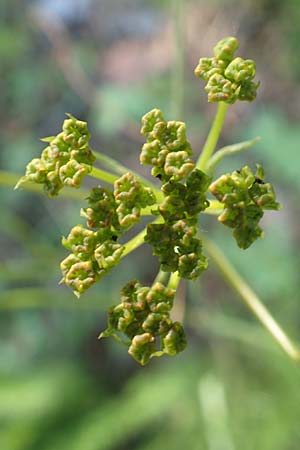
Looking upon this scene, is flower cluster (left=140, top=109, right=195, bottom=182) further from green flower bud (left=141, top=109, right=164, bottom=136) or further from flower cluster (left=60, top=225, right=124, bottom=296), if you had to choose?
flower cluster (left=60, top=225, right=124, bottom=296)

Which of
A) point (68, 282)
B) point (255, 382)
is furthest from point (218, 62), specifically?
point (255, 382)

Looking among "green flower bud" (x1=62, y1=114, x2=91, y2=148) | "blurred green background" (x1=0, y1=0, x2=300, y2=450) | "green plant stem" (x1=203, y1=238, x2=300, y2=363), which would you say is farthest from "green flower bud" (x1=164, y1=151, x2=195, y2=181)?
"blurred green background" (x1=0, y1=0, x2=300, y2=450)

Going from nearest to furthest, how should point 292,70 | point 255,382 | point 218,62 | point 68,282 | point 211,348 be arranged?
point 68,282
point 218,62
point 255,382
point 211,348
point 292,70

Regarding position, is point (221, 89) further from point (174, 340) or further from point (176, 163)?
point (174, 340)

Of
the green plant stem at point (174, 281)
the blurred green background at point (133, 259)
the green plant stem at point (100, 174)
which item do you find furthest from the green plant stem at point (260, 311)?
the blurred green background at point (133, 259)

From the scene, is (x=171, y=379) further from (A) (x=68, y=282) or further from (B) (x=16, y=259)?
(A) (x=68, y=282)

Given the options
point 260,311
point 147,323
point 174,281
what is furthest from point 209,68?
point 260,311
